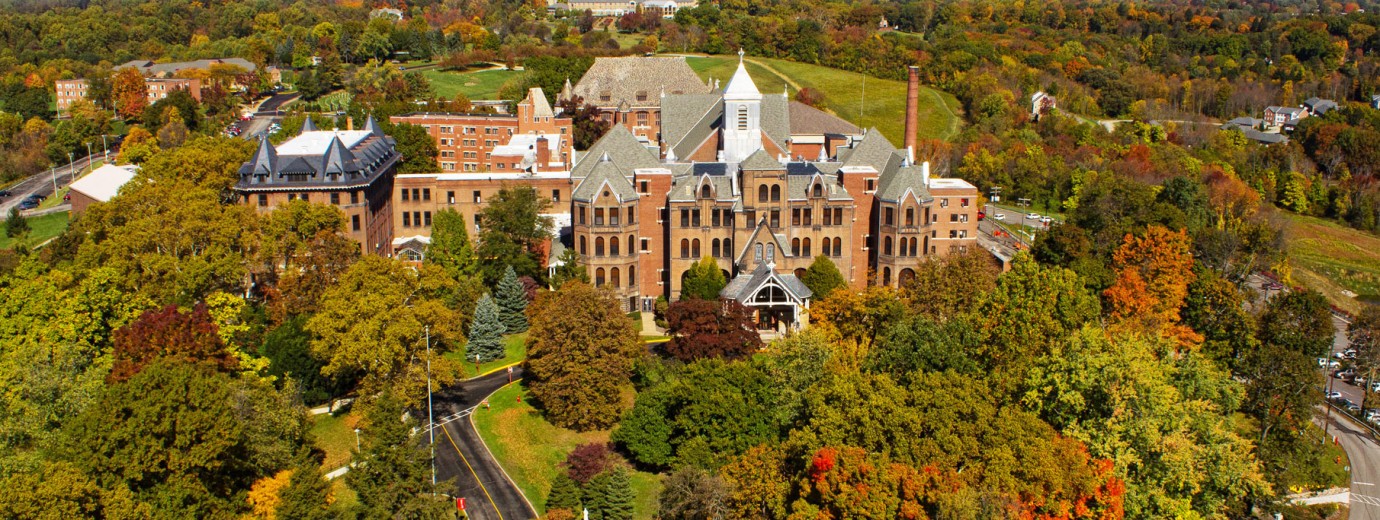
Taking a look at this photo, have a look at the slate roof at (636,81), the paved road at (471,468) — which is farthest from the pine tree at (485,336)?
the slate roof at (636,81)

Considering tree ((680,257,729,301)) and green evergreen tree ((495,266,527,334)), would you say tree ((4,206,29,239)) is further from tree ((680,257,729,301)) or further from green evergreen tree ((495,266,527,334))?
tree ((680,257,729,301))

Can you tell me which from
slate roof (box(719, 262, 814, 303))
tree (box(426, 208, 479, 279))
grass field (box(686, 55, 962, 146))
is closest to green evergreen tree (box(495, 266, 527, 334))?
tree (box(426, 208, 479, 279))

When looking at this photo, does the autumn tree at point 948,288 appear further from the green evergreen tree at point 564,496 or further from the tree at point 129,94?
the tree at point 129,94

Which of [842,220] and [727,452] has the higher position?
[842,220]

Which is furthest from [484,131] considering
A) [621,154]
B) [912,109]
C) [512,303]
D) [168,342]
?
[168,342]

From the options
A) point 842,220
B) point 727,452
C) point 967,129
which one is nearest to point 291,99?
point 967,129

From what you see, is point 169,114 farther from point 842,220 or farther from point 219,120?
point 842,220

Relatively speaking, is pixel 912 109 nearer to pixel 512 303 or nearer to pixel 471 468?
pixel 512 303
